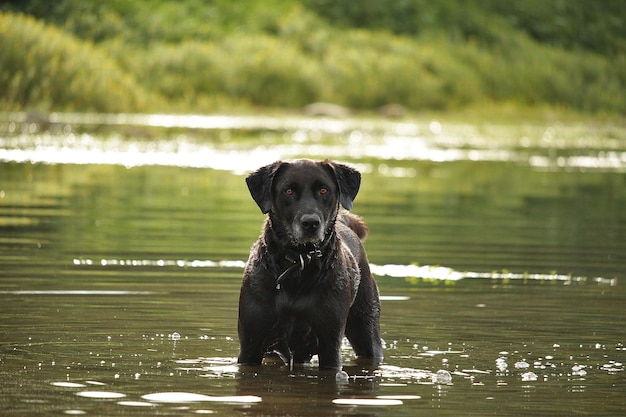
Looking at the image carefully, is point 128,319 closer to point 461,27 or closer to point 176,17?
point 176,17

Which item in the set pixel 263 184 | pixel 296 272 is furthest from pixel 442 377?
pixel 263 184

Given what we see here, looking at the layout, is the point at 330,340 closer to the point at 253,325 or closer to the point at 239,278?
the point at 253,325

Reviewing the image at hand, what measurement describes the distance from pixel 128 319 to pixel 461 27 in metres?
66.5

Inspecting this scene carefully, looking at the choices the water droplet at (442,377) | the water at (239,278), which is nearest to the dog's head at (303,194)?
the water at (239,278)

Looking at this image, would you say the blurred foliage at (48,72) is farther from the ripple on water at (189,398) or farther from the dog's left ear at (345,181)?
the ripple on water at (189,398)

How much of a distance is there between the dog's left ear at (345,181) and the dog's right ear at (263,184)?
0.35 metres

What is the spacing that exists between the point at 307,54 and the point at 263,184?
2243 inches

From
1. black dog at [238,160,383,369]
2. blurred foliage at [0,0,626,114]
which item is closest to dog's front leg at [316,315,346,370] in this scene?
black dog at [238,160,383,369]

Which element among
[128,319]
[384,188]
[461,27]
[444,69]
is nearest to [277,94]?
[444,69]

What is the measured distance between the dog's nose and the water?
945mm

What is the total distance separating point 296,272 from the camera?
31.0 ft

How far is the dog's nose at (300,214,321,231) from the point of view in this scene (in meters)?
9.11

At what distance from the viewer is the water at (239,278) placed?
9.03m

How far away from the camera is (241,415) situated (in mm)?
8266
